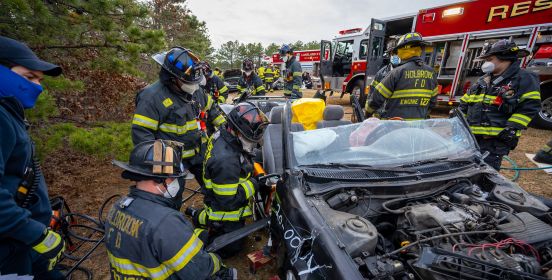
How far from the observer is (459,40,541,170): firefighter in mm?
2916

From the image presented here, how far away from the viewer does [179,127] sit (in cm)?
271

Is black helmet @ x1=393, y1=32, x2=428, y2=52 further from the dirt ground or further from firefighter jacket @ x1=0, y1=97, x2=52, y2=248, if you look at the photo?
firefighter jacket @ x1=0, y1=97, x2=52, y2=248

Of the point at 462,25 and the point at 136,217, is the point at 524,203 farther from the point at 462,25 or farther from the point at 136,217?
the point at 462,25

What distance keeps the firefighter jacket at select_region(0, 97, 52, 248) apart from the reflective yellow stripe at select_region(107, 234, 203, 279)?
0.54 meters

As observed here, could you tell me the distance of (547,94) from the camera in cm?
610

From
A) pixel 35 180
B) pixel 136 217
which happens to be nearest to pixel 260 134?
pixel 136 217

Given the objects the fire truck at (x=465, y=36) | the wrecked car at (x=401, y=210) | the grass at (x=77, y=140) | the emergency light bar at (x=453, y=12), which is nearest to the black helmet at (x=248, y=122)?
the wrecked car at (x=401, y=210)

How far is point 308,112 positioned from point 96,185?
142 inches

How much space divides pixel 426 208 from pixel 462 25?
8170mm

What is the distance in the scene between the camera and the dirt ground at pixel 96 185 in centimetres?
254

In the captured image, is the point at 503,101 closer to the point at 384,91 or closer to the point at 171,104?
the point at 384,91

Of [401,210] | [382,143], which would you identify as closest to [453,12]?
[382,143]

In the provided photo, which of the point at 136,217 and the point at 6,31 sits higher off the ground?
the point at 6,31

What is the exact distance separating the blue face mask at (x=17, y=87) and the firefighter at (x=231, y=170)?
128 centimetres
